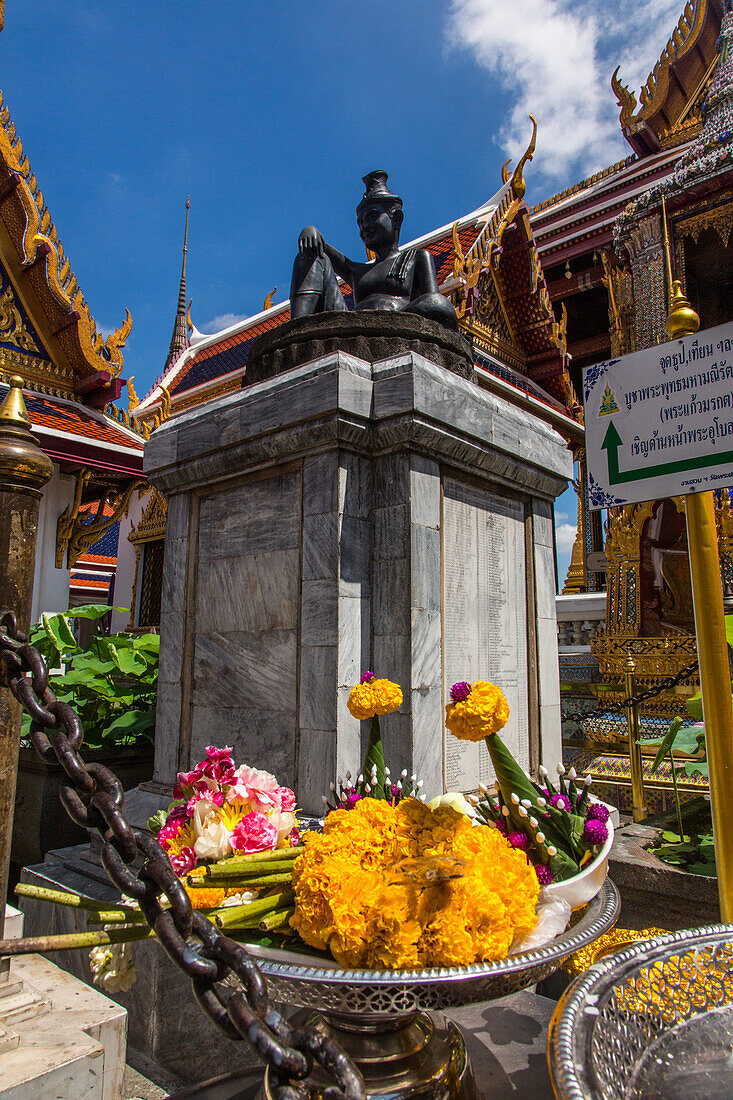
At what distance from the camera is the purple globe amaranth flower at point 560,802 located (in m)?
1.90

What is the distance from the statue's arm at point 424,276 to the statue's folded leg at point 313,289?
23.0 inches

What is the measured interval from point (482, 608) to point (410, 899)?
245 cm

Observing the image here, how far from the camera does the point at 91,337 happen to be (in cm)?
973

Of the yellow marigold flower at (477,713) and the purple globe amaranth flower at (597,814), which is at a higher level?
the yellow marigold flower at (477,713)

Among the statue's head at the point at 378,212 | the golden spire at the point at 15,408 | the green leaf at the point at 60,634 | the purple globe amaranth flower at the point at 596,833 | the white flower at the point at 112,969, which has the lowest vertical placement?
the white flower at the point at 112,969

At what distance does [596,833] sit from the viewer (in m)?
1.79

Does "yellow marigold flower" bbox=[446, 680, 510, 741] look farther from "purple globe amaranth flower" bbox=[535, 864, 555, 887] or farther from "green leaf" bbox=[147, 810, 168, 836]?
"green leaf" bbox=[147, 810, 168, 836]

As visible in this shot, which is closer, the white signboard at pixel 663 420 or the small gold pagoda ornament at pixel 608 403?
the white signboard at pixel 663 420

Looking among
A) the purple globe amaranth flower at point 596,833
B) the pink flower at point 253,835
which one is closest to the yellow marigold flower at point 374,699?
the pink flower at point 253,835

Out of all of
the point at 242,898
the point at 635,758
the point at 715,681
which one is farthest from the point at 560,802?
the point at 635,758

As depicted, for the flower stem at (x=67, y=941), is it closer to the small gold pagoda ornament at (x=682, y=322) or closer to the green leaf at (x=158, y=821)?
the green leaf at (x=158, y=821)

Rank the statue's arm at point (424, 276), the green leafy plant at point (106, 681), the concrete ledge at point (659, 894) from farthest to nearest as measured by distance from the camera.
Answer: the green leafy plant at point (106, 681) < the statue's arm at point (424, 276) < the concrete ledge at point (659, 894)

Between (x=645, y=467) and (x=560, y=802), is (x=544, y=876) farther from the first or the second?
(x=645, y=467)

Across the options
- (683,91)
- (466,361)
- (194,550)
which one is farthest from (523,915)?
(683,91)
